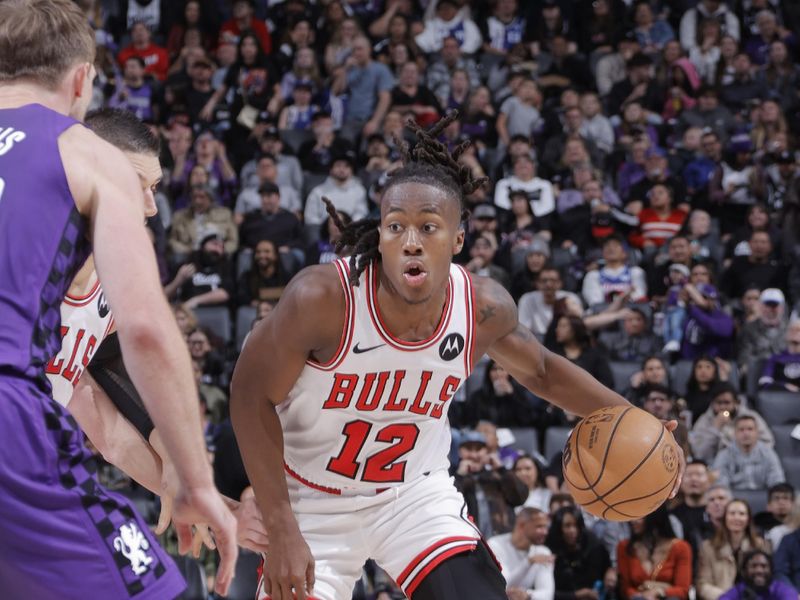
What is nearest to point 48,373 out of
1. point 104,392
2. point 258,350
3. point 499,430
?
point 104,392

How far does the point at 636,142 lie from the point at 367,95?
3.08 m

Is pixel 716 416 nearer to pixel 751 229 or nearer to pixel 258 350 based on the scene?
pixel 751 229

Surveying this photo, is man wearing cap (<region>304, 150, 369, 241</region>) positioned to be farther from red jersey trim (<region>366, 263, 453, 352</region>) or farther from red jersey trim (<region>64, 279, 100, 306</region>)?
red jersey trim (<region>64, 279, 100, 306</region>)

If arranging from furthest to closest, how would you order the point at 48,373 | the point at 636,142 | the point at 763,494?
the point at 636,142, the point at 763,494, the point at 48,373

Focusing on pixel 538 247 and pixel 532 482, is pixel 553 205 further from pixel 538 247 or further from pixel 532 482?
pixel 532 482

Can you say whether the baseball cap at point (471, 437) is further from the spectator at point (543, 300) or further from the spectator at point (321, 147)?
the spectator at point (321, 147)

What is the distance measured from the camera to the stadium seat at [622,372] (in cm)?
1028

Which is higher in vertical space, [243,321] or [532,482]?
[243,321]

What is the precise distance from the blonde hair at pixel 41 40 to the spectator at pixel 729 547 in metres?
7.08

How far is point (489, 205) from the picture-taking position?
11.8 metres

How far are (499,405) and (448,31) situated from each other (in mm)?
6324

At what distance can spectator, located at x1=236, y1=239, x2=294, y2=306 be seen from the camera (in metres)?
10.9

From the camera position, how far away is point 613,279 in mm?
11258

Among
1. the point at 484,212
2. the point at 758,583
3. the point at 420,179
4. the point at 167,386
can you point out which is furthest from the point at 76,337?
the point at 484,212
